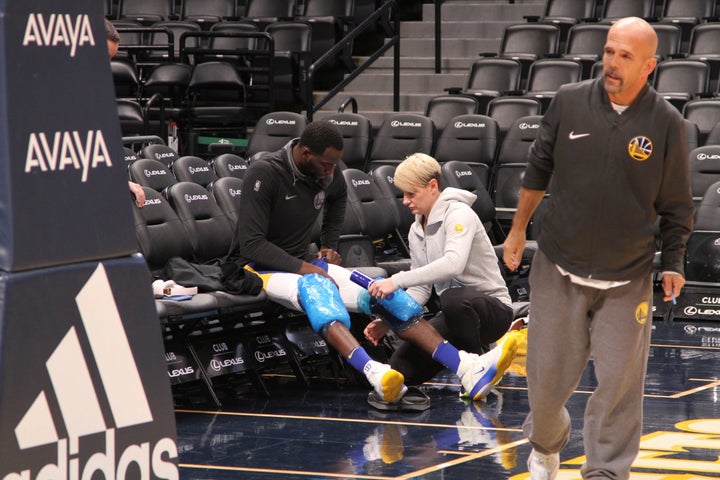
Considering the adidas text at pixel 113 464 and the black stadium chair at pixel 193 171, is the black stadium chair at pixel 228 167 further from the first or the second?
the adidas text at pixel 113 464

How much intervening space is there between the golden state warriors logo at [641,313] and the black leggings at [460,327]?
2275mm

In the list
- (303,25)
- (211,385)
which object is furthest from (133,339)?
(303,25)

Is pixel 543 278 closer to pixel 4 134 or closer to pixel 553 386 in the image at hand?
pixel 553 386

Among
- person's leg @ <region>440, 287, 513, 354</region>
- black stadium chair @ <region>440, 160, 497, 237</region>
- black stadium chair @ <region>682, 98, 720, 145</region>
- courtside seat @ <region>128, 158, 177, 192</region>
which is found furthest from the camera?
black stadium chair @ <region>682, 98, 720, 145</region>

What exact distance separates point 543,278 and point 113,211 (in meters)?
1.68

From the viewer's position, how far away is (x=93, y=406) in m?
3.35

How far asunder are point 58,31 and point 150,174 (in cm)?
499

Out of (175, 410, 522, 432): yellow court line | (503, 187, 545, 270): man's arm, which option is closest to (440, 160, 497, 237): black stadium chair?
(175, 410, 522, 432): yellow court line

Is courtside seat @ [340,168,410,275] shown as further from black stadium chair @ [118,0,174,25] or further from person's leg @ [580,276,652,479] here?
black stadium chair @ [118,0,174,25]

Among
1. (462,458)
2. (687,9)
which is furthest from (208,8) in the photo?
(462,458)

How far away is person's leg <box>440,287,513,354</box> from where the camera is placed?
258 inches

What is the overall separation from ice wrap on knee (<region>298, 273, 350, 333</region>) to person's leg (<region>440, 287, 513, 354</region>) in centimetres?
59

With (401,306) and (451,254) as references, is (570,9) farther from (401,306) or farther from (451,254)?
(401,306)

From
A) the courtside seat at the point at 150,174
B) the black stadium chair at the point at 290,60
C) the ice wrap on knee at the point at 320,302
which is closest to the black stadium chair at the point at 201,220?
the courtside seat at the point at 150,174
